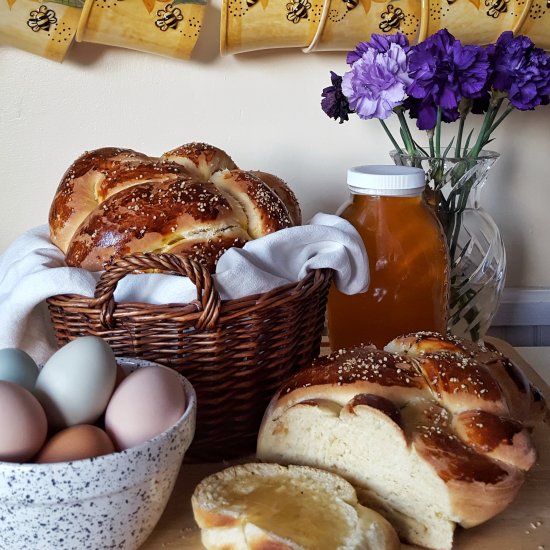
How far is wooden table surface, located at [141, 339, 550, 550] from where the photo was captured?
620 millimetres

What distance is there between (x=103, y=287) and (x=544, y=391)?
59cm

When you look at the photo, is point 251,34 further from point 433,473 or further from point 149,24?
point 433,473

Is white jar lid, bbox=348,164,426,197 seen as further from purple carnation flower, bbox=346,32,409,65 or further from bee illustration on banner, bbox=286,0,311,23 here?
bee illustration on banner, bbox=286,0,311,23

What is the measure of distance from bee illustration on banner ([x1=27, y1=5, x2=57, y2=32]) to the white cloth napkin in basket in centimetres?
34

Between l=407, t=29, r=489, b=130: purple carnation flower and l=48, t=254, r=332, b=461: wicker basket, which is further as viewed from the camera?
l=407, t=29, r=489, b=130: purple carnation flower

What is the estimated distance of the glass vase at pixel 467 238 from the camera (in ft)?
3.05

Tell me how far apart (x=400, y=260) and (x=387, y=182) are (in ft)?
0.33

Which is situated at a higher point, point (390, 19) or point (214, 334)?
point (390, 19)

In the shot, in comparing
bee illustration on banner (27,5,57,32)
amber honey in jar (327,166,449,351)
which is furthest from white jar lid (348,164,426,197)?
bee illustration on banner (27,5,57,32)

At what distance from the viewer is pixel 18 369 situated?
0.59 metres

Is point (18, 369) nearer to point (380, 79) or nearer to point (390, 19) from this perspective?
point (380, 79)

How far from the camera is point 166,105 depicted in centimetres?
111

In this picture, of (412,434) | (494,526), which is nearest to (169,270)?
(412,434)

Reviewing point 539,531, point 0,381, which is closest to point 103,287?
point 0,381
